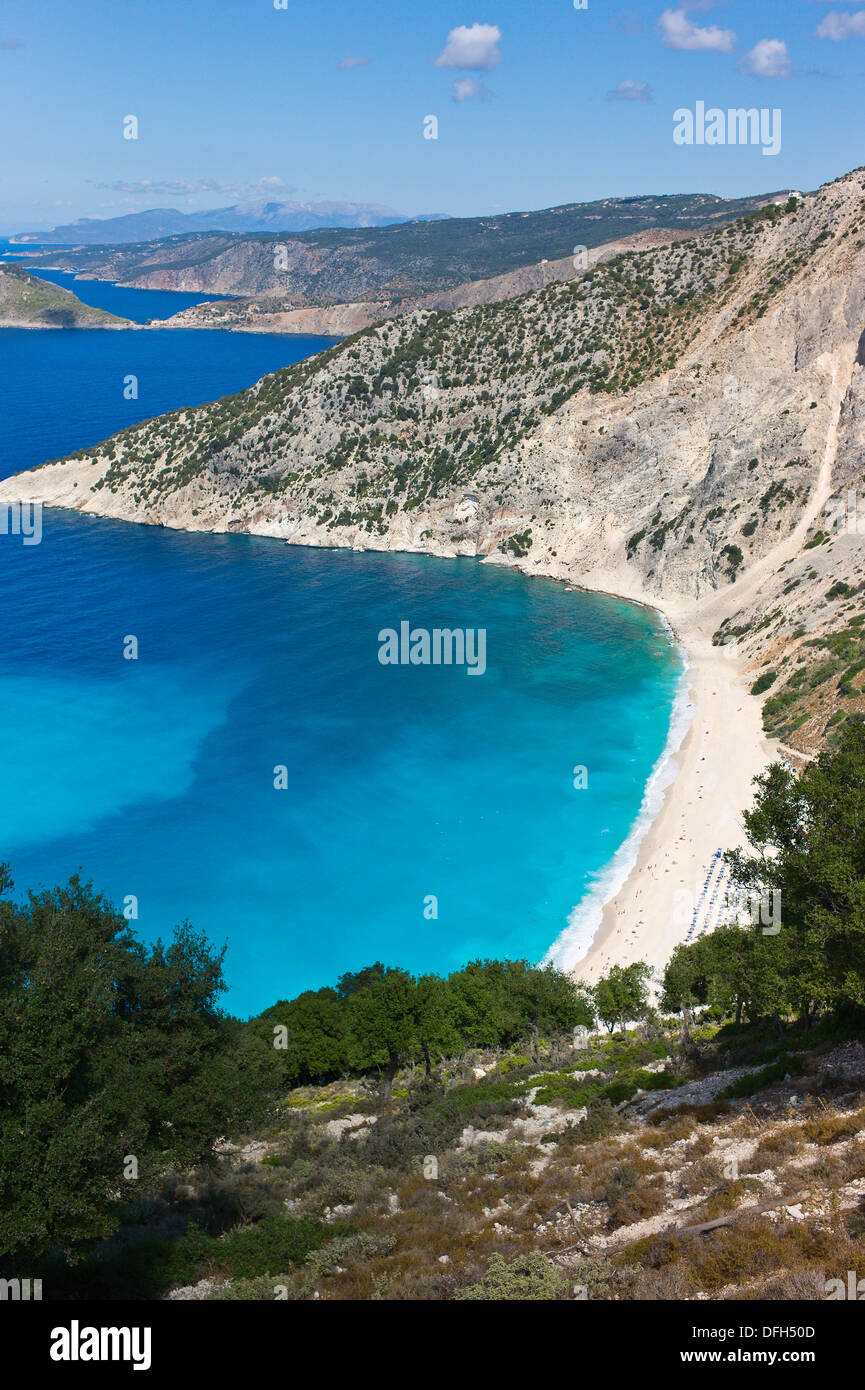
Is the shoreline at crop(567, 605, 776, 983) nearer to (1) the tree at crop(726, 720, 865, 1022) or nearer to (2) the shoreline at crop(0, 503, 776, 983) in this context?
(2) the shoreline at crop(0, 503, 776, 983)

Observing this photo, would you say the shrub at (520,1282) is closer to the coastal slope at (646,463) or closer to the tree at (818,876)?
the tree at (818,876)

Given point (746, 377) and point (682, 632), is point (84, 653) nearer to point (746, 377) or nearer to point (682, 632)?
point (682, 632)

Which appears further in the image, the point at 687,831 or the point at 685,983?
the point at 687,831

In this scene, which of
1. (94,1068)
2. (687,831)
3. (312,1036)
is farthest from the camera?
(687,831)

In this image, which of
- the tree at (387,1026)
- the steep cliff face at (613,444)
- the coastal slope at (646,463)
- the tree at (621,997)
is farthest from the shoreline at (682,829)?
the tree at (387,1026)

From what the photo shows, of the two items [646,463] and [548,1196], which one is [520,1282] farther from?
[646,463]

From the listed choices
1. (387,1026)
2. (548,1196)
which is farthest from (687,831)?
(548,1196)
